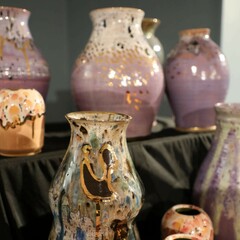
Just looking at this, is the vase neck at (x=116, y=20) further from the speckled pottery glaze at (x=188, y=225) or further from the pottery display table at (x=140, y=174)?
the speckled pottery glaze at (x=188, y=225)

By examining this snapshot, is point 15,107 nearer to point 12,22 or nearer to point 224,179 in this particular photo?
point 12,22

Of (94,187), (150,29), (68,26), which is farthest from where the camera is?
(68,26)

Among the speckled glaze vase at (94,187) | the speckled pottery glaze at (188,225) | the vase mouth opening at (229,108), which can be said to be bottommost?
the speckled pottery glaze at (188,225)

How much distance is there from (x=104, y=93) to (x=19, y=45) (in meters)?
0.22

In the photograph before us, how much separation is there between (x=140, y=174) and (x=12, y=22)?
0.44 meters

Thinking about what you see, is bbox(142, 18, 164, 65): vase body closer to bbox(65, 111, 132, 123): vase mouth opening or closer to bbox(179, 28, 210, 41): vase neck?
bbox(179, 28, 210, 41): vase neck

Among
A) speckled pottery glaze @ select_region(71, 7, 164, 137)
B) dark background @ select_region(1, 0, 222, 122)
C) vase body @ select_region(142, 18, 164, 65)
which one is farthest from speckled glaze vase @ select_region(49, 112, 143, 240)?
dark background @ select_region(1, 0, 222, 122)

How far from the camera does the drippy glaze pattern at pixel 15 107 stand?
0.68m

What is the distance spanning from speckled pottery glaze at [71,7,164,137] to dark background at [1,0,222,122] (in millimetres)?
656

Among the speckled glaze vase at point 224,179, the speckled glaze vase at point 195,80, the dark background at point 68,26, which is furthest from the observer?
the dark background at point 68,26

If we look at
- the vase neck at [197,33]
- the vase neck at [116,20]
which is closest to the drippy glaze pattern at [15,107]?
the vase neck at [116,20]

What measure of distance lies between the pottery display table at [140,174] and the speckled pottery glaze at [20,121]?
2 centimetres

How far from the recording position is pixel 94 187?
22.0 inches

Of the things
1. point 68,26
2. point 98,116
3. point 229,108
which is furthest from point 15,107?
point 68,26
